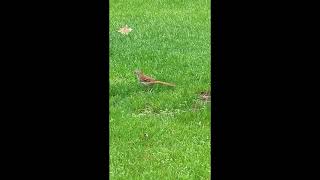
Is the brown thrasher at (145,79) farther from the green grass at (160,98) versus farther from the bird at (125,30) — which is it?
the bird at (125,30)

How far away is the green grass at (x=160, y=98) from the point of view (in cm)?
541

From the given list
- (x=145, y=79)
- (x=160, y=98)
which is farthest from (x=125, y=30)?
(x=160, y=98)

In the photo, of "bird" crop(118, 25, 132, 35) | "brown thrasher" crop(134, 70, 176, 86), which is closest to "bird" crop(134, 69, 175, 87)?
"brown thrasher" crop(134, 70, 176, 86)

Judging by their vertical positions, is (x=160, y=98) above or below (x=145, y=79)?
below

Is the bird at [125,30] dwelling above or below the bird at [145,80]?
below

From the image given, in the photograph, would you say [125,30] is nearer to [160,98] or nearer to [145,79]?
[145,79]

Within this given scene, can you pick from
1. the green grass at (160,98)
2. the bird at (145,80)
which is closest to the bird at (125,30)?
the green grass at (160,98)

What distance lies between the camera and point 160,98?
7188mm

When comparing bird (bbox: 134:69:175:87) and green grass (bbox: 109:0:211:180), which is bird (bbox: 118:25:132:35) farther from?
bird (bbox: 134:69:175:87)

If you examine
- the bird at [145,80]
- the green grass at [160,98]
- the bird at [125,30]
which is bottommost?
the green grass at [160,98]

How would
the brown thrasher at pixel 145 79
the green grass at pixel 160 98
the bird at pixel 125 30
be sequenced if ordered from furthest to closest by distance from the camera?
the bird at pixel 125 30
the brown thrasher at pixel 145 79
the green grass at pixel 160 98

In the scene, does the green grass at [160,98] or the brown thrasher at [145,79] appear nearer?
the green grass at [160,98]
